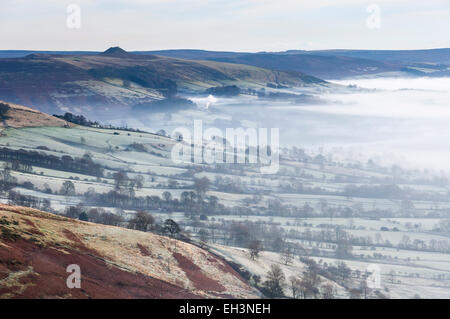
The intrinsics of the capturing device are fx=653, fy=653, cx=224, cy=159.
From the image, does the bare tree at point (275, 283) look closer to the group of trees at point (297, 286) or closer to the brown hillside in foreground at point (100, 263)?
the group of trees at point (297, 286)

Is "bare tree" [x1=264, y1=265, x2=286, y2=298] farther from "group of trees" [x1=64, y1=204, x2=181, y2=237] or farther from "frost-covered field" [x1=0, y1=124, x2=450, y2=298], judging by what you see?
"group of trees" [x1=64, y1=204, x2=181, y2=237]

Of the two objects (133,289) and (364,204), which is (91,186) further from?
(133,289)

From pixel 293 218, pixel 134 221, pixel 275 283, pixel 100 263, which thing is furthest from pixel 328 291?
pixel 293 218

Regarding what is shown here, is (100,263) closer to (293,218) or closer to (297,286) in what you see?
(297,286)

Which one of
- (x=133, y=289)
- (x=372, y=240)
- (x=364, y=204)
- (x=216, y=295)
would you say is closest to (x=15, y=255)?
(x=133, y=289)

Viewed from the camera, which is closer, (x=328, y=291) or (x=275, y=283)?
(x=275, y=283)

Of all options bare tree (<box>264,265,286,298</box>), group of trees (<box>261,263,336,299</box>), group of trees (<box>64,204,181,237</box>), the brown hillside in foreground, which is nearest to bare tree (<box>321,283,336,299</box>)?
group of trees (<box>261,263,336,299</box>)

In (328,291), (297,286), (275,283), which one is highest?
(275,283)

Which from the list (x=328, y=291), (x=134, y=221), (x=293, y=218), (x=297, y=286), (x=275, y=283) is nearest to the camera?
(x=275, y=283)
